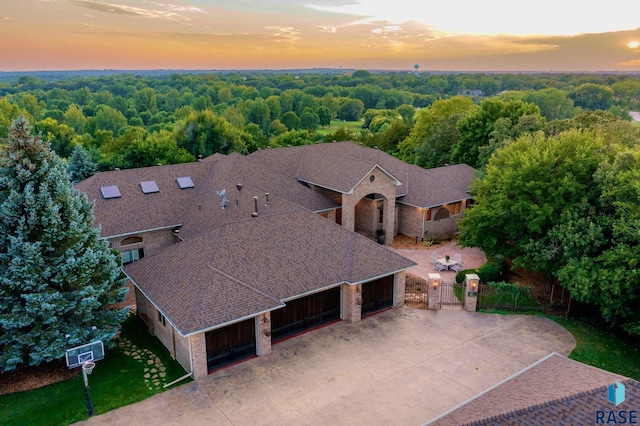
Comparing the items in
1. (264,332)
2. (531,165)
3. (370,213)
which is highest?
(531,165)

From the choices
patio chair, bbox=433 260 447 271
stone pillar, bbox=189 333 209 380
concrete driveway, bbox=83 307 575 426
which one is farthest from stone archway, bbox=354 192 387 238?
stone pillar, bbox=189 333 209 380

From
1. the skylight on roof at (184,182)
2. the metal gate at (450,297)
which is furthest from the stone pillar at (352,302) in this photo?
the skylight on roof at (184,182)

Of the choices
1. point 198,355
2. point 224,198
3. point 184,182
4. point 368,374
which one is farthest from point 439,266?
point 184,182

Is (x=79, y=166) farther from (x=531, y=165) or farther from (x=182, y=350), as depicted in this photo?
(x=531, y=165)

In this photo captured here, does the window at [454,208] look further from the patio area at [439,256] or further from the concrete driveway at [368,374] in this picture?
the concrete driveway at [368,374]

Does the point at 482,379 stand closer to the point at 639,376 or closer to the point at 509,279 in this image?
the point at 639,376

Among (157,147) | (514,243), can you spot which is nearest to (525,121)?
(514,243)
